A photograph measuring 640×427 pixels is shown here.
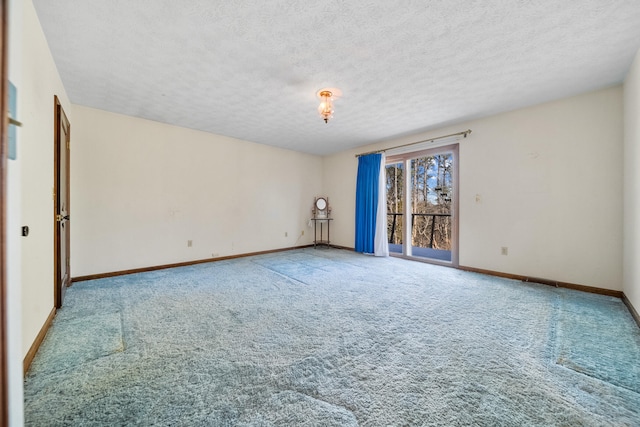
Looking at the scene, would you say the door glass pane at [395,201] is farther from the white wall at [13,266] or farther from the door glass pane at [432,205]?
the white wall at [13,266]

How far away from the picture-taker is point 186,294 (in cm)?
289

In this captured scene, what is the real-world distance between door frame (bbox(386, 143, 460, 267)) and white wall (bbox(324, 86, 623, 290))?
10 cm

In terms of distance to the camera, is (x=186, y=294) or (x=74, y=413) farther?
(x=186, y=294)

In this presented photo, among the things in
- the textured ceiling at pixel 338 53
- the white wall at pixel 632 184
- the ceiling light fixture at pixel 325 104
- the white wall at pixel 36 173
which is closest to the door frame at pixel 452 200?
the textured ceiling at pixel 338 53

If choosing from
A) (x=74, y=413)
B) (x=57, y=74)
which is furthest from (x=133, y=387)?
(x=57, y=74)

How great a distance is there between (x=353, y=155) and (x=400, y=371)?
4.85 metres

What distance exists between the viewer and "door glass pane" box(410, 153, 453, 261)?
4.80 metres

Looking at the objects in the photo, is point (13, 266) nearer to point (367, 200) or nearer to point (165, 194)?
point (165, 194)

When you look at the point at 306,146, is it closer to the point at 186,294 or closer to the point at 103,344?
the point at 186,294

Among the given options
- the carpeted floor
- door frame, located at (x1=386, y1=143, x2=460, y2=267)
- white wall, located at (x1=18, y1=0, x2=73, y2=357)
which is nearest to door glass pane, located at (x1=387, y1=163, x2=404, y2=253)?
door frame, located at (x1=386, y1=143, x2=460, y2=267)

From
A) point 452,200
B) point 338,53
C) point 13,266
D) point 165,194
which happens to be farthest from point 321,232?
point 13,266

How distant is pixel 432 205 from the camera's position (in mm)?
5422

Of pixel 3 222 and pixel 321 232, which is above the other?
pixel 3 222

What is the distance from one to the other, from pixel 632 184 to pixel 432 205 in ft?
9.97
